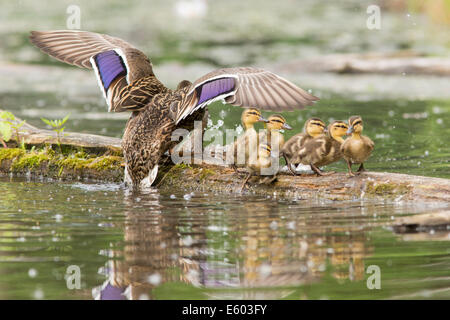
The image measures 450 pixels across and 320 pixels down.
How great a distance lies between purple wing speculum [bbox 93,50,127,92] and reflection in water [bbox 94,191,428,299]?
5.03ft

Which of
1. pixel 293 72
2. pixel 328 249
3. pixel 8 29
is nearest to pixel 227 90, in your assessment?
pixel 328 249

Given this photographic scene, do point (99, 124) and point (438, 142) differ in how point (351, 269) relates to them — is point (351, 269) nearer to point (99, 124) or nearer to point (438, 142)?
point (438, 142)

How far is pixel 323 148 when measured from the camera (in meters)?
7.78

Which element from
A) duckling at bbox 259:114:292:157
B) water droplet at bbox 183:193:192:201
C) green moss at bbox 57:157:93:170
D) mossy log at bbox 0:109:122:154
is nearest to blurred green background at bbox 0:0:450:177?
duckling at bbox 259:114:292:157

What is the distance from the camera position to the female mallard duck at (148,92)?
7.00 m

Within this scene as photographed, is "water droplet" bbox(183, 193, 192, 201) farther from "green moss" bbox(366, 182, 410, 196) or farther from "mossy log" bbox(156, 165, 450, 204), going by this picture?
"green moss" bbox(366, 182, 410, 196)

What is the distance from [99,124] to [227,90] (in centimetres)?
700

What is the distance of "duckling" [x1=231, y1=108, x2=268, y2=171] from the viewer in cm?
777

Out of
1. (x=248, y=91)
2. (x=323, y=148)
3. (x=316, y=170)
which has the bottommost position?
Answer: (x=316, y=170)

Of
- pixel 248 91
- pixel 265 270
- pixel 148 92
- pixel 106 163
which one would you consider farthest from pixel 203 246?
pixel 106 163

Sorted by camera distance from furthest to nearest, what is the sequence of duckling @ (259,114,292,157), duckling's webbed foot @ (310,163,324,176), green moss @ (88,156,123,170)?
1. green moss @ (88,156,123,170)
2. duckling @ (259,114,292,157)
3. duckling's webbed foot @ (310,163,324,176)

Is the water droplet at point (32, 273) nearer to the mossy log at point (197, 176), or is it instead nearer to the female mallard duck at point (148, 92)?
the female mallard duck at point (148, 92)

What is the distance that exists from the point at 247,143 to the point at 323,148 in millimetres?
704

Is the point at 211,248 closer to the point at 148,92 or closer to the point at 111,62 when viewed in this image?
the point at 148,92
